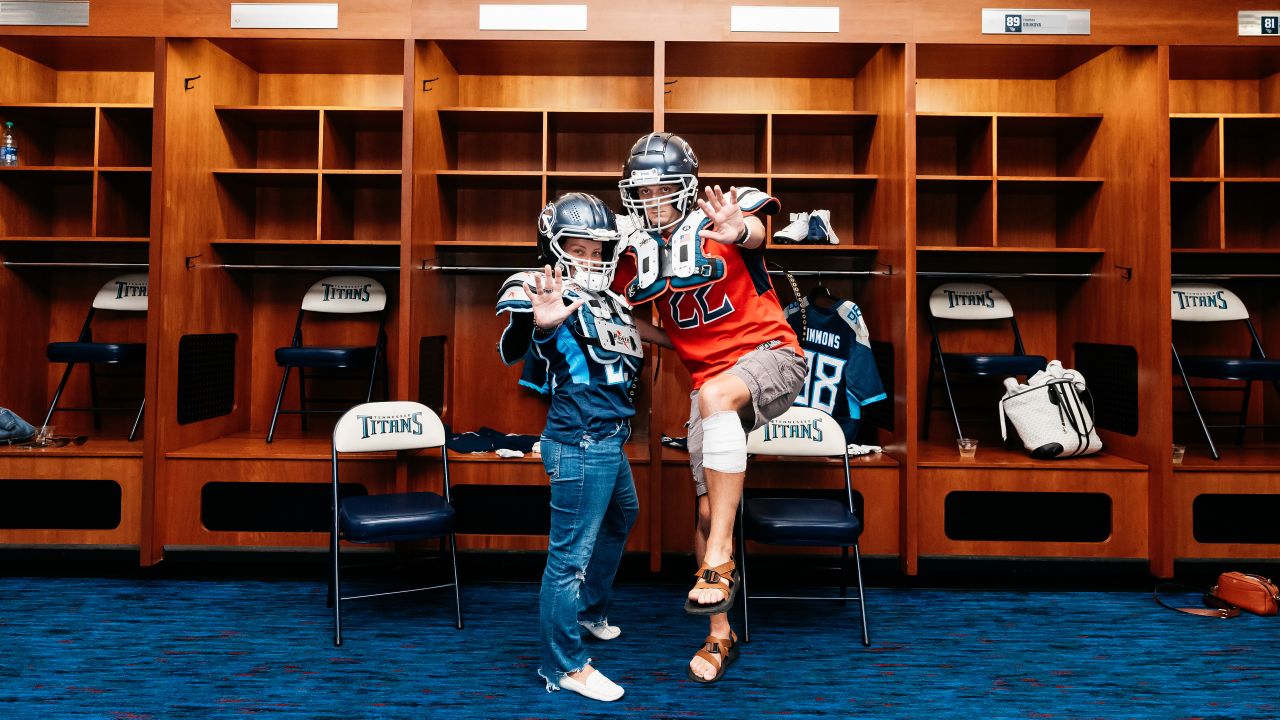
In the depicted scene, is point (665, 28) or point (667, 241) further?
point (665, 28)

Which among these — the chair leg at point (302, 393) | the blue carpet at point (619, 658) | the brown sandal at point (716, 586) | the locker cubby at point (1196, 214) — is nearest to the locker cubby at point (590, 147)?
the chair leg at point (302, 393)

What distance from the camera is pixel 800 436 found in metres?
3.01

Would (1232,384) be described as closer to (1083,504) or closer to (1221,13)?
(1083,504)

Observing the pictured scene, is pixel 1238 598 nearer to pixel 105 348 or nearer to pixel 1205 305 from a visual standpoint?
pixel 1205 305

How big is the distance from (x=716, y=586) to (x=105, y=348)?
333 centimetres

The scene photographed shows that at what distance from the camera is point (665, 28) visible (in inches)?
132

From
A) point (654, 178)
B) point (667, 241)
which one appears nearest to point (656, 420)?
point (667, 241)

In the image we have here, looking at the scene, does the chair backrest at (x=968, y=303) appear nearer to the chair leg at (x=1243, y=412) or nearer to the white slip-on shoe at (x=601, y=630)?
the chair leg at (x=1243, y=412)

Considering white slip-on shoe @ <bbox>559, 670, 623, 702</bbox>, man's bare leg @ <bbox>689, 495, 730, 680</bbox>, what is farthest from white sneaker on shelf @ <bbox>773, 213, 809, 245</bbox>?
white slip-on shoe @ <bbox>559, 670, 623, 702</bbox>

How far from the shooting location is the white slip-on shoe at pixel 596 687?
2117 mm

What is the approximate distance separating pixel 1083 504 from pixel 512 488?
2562mm

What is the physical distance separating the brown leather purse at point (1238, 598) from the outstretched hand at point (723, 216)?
8.03ft

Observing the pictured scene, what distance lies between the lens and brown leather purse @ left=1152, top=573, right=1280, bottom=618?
2.86 metres

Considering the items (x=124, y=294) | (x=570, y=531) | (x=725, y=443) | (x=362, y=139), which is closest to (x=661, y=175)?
(x=725, y=443)
